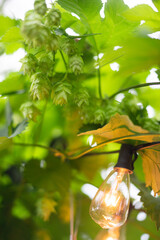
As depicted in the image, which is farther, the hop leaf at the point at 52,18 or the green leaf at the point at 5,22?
the green leaf at the point at 5,22

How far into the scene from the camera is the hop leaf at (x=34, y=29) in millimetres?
301

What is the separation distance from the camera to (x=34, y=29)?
0.30 m

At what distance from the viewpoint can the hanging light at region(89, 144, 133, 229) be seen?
41 cm

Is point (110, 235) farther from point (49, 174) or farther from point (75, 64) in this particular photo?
point (75, 64)

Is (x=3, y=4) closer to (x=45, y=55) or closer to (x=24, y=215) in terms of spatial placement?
(x=45, y=55)

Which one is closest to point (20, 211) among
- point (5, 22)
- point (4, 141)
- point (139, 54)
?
point (4, 141)

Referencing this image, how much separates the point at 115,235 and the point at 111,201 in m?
0.25

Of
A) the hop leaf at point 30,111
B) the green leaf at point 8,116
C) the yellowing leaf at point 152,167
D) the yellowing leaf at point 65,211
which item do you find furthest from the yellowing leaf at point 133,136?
the yellowing leaf at point 65,211

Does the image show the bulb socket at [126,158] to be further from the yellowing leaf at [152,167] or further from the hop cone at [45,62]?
the hop cone at [45,62]

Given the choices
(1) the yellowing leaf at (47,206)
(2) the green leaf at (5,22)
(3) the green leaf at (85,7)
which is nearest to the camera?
(3) the green leaf at (85,7)

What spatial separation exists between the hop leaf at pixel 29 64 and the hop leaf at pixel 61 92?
42 mm

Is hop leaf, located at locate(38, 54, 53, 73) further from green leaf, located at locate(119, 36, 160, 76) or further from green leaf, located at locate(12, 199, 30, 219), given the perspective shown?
green leaf, located at locate(12, 199, 30, 219)

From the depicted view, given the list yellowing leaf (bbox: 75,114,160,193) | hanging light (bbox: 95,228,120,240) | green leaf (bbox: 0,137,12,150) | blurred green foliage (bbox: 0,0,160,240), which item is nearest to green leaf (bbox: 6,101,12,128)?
blurred green foliage (bbox: 0,0,160,240)

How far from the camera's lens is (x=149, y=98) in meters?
0.61
